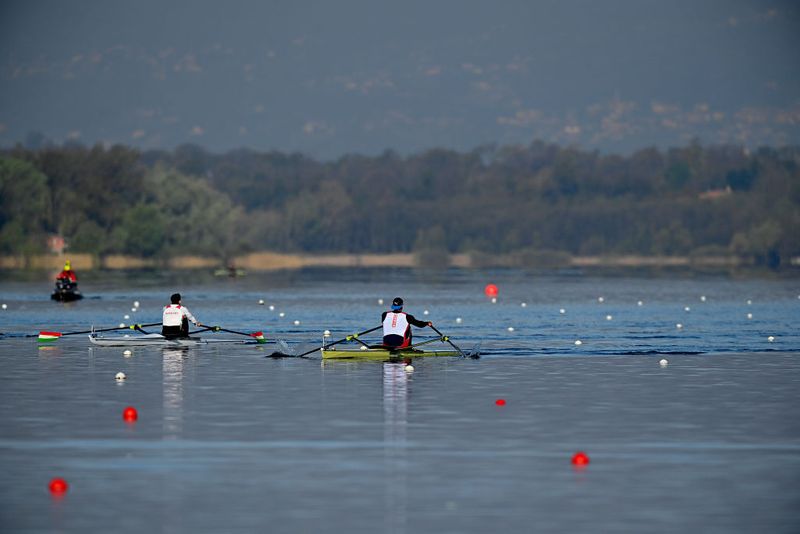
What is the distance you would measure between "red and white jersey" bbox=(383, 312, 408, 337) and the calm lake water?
0.86 m

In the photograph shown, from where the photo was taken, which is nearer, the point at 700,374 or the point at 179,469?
the point at 179,469

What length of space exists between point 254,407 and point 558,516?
37.7 feet

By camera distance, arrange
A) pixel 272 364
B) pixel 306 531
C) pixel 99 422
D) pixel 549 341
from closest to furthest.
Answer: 1. pixel 306 531
2. pixel 99 422
3. pixel 272 364
4. pixel 549 341

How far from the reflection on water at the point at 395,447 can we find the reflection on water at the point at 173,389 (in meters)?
3.30

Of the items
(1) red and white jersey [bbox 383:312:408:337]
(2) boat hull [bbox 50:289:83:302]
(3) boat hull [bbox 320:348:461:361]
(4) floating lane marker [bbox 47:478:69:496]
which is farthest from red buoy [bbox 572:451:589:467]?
(2) boat hull [bbox 50:289:83:302]

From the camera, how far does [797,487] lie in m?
19.3

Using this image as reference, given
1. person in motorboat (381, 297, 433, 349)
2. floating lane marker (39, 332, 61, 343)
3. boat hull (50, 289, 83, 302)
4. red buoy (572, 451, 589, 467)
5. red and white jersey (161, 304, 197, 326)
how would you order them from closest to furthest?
red buoy (572, 451, 589, 467) → person in motorboat (381, 297, 433, 349) → red and white jersey (161, 304, 197, 326) → floating lane marker (39, 332, 61, 343) → boat hull (50, 289, 83, 302)

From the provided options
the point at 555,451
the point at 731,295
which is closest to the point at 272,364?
the point at 555,451

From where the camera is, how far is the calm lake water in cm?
1777

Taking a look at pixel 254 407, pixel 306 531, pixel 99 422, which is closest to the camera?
pixel 306 531

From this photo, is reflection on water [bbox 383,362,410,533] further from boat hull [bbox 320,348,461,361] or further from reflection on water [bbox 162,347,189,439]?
reflection on water [bbox 162,347,189,439]

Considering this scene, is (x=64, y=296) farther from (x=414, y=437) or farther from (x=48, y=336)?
(x=414, y=437)

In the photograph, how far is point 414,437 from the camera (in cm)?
2389

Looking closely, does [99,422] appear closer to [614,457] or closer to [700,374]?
[614,457]
